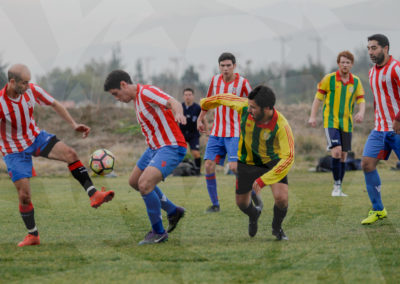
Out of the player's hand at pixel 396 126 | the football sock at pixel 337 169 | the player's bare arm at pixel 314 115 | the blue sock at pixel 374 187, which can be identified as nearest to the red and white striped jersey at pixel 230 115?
the player's bare arm at pixel 314 115

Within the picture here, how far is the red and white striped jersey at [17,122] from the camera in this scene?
5.58m

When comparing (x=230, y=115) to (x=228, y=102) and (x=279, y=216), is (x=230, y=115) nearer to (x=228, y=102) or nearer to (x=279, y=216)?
(x=228, y=102)

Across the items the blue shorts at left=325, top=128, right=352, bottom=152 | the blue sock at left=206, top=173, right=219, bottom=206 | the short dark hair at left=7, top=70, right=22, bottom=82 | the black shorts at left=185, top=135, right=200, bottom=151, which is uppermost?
the short dark hair at left=7, top=70, right=22, bottom=82

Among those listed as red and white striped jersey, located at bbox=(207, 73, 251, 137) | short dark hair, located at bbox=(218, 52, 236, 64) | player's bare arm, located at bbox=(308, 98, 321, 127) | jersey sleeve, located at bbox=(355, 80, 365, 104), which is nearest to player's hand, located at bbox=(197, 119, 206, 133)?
red and white striped jersey, located at bbox=(207, 73, 251, 137)

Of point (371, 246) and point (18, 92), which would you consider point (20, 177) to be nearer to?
point (18, 92)

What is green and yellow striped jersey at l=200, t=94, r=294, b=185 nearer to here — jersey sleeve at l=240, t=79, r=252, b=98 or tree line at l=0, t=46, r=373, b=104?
jersey sleeve at l=240, t=79, r=252, b=98

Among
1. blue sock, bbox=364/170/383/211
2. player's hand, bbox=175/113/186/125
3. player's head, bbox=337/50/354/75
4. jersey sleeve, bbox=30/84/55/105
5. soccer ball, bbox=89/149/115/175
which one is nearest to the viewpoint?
player's hand, bbox=175/113/186/125

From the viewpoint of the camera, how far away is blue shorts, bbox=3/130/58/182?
5.68 meters

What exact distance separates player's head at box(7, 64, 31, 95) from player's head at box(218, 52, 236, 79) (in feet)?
10.3

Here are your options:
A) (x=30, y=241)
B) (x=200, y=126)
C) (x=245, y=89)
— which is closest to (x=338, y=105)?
(x=245, y=89)

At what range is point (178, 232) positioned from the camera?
6.24 metres

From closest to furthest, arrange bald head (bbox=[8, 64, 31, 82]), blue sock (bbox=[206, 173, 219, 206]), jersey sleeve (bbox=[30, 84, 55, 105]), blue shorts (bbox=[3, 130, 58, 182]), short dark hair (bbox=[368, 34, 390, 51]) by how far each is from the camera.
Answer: bald head (bbox=[8, 64, 31, 82]) < blue shorts (bbox=[3, 130, 58, 182]) < jersey sleeve (bbox=[30, 84, 55, 105]) < short dark hair (bbox=[368, 34, 390, 51]) < blue sock (bbox=[206, 173, 219, 206])

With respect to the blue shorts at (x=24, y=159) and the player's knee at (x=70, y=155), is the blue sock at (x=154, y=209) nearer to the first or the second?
the player's knee at (x=70, y=155)

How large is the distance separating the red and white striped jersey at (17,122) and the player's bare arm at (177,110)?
1449 mm
